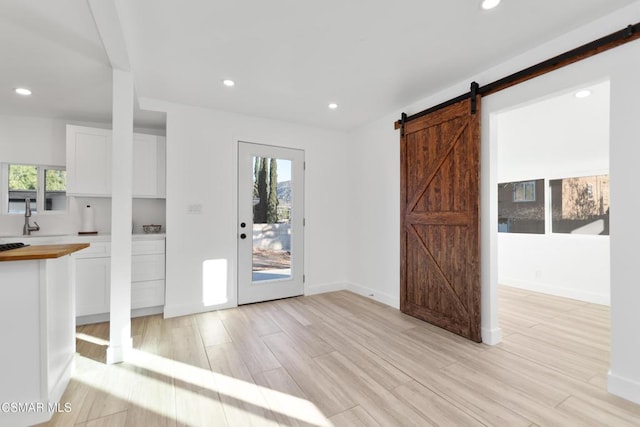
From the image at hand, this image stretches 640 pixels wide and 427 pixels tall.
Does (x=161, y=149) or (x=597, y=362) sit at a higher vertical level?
(x=161, y=149)

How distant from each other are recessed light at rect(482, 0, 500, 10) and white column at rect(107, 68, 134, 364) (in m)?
2.86

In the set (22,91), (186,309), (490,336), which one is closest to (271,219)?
(186,309)

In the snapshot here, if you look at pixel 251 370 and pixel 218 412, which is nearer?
pixel 218 412

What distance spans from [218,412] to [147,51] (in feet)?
9.34

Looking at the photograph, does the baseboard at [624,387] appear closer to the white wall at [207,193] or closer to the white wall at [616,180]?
the white wall at [616,180]

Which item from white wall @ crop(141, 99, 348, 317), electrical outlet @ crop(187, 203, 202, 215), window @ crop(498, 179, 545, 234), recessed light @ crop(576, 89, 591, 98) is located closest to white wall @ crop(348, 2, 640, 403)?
recessed light @ crop(576, 89, 591, 98)

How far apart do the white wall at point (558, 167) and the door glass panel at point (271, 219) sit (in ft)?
10.1

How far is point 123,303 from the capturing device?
2510 mm

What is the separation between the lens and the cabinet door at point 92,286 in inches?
128

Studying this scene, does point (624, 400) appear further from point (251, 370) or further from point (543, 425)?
point (251, 370)

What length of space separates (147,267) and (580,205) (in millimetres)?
6140

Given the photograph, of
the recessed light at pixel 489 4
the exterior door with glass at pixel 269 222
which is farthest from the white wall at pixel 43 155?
the recessed light at pixel 489 4

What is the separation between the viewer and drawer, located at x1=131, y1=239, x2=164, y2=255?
3432 millimetres

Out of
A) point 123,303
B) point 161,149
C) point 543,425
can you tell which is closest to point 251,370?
point 123,303
